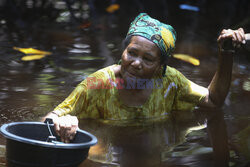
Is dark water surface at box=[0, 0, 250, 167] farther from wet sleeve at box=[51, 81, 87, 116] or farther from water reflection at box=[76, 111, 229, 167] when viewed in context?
wet sleeve at box=[51, 81, 87, 116]

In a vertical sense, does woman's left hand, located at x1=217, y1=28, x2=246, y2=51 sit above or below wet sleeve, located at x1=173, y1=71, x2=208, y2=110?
above

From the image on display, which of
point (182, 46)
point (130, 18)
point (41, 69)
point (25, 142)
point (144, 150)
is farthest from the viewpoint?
point (130, 18)

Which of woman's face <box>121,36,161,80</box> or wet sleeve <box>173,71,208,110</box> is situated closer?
woman's face <box>121,36,161,80</box>

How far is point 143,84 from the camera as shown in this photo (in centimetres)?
342

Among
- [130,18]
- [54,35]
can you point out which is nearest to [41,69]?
→ [54,35]

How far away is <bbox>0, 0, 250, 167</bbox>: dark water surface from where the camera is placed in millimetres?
3129

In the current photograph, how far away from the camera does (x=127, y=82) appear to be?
3359 millimetres

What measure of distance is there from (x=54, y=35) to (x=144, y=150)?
156 inches

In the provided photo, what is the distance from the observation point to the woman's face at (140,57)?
10.4ft

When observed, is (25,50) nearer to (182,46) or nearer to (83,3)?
(182,46)

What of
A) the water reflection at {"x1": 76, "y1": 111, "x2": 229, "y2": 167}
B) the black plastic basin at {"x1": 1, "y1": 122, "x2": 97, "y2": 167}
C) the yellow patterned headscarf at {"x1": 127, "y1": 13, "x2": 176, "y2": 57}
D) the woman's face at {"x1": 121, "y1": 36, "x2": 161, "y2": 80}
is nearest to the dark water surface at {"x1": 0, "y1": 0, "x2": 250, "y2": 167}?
the water reflection at {"x1": 76, "y1": 111, "x2": 229, "y2": 167}

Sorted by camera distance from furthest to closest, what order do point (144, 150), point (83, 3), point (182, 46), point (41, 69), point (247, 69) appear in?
point (83, 3) < point (182, 46) < point (247, 69) < point (41, 69) < point (144, 150)

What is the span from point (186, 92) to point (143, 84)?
466 millimetres

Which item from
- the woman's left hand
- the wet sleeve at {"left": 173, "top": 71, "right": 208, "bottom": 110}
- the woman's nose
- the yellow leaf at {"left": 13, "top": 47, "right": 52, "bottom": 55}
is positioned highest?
the woman's left hand
